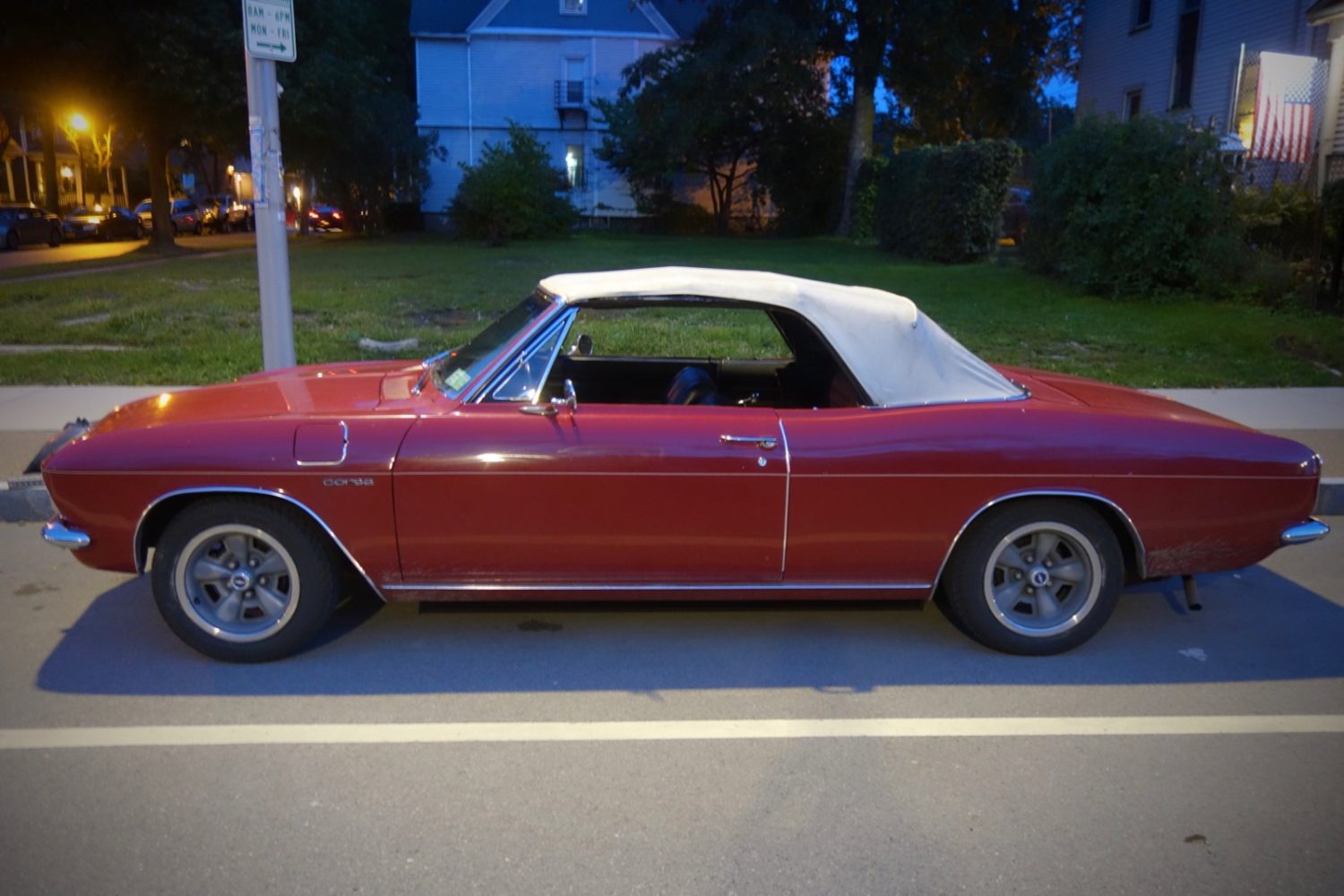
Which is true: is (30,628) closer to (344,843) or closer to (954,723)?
(344,843)

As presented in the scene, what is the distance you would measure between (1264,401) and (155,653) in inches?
339

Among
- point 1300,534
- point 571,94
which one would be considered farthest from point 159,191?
point 1300,534

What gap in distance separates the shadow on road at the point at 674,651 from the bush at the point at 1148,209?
32.5 ft

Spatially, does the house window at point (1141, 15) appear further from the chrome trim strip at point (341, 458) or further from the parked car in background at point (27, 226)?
the parked car in background at point (27, 226)

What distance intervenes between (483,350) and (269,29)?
11.9ft

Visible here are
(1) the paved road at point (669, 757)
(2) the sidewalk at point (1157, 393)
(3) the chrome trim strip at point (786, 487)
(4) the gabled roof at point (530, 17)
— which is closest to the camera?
(1) the paved road at point (669, 757)

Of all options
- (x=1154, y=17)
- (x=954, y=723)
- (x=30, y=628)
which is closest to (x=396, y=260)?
(x=1154, y=17)

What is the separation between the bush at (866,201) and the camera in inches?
1256

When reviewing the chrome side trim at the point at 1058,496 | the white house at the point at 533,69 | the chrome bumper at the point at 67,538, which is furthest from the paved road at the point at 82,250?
the chrome side trim at the point at 1058,496

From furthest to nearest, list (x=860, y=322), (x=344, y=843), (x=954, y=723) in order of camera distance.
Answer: (x=860, y=322)
(x=954, y=723)
(x=344, y=843)

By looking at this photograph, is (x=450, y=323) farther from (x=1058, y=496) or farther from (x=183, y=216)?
(x=183, y=216)

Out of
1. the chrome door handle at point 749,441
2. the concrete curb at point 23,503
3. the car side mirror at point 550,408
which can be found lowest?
the concrete curb at point 23,503

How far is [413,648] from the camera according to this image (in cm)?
442

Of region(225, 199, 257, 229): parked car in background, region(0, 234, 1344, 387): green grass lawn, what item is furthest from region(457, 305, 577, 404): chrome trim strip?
region(225, 199, 257, 229): parked car in background
